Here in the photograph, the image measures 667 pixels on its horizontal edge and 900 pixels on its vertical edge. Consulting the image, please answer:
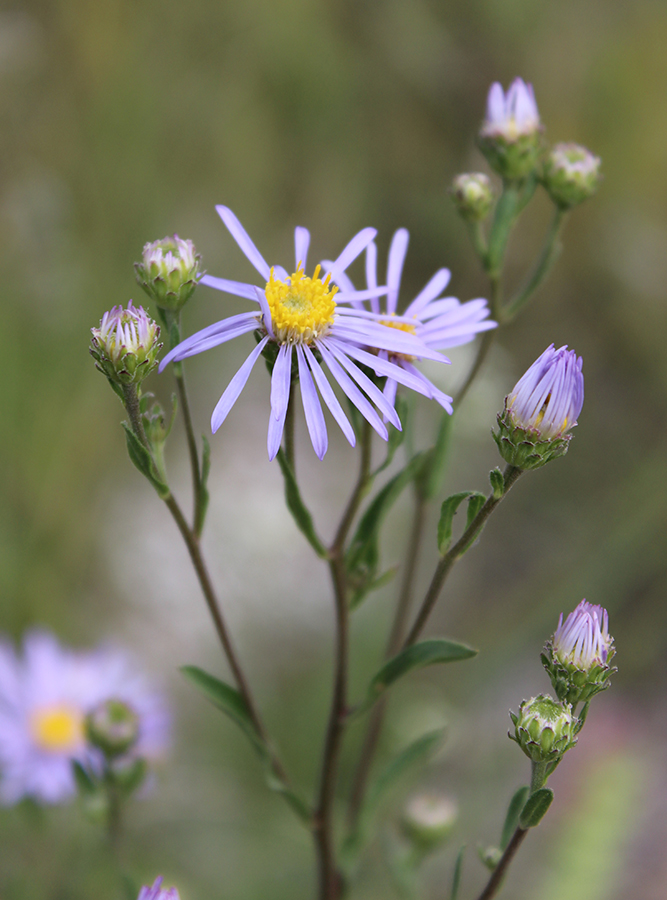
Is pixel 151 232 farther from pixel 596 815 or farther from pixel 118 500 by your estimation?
pixel 596 815

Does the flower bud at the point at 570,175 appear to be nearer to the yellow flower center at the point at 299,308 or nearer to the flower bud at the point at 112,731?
the yellow flower center at the point at 299,308

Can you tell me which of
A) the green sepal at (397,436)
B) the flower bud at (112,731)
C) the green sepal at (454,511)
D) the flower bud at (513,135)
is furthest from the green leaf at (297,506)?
the flower bud at (513,135)

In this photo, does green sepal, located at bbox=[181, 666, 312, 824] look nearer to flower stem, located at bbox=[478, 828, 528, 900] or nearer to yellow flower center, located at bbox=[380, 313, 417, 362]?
flower stem, located at bbox=[478, 828, 528, 900]

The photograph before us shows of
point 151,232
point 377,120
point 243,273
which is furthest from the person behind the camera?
point 377,120

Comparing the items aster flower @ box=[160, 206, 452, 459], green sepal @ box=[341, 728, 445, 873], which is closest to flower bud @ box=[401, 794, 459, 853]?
green sepal @ box=[341, 728, 445, 873]

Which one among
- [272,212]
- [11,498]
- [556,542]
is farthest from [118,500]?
[556,542]

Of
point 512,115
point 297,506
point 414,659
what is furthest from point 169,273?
point 512,115
